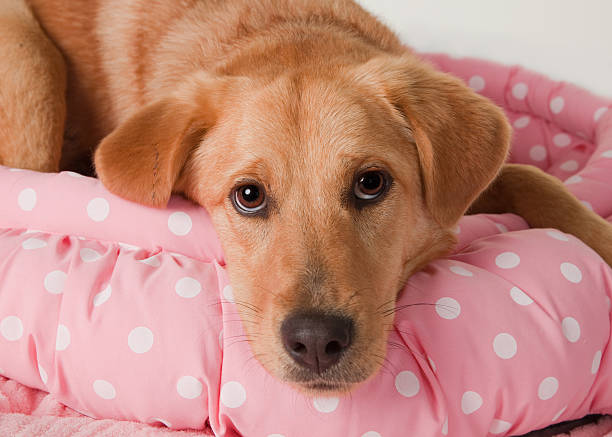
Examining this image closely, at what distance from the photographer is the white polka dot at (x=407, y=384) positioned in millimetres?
2020

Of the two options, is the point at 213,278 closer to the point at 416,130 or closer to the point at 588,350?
the point at 416,130

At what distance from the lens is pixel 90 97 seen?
3.56 m

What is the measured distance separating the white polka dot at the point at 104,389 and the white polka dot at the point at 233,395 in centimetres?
36

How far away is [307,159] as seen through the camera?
6.99 feet

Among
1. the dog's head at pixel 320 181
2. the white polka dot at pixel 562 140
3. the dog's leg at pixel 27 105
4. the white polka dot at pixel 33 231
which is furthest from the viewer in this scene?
the white polka dot at pixel 562 140

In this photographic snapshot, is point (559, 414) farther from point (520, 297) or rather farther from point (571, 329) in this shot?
point (520, 297)

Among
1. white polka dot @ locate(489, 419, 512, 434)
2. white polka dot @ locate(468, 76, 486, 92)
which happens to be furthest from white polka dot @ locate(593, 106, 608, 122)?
white polka dot @ locate(489, 419, 512, 434)

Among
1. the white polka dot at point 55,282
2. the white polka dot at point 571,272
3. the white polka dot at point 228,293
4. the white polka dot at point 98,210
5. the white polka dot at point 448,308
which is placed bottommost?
the white polka dot at point 55,282

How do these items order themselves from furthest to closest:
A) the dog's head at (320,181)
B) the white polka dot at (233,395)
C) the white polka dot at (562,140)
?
the white polka dot at (562,140), the white polka dot at (233,395), the dog's head at (320,181)

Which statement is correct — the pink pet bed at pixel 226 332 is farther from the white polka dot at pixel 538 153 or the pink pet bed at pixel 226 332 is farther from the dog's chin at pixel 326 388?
the white polka dot at pixel 538 153

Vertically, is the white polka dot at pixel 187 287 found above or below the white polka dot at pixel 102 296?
above

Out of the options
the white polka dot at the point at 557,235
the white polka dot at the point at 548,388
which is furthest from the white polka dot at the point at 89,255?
the white polka dot at the point at 557,235

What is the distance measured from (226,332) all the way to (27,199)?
1050 mm

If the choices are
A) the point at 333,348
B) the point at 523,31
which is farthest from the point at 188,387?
the point at 523,31
